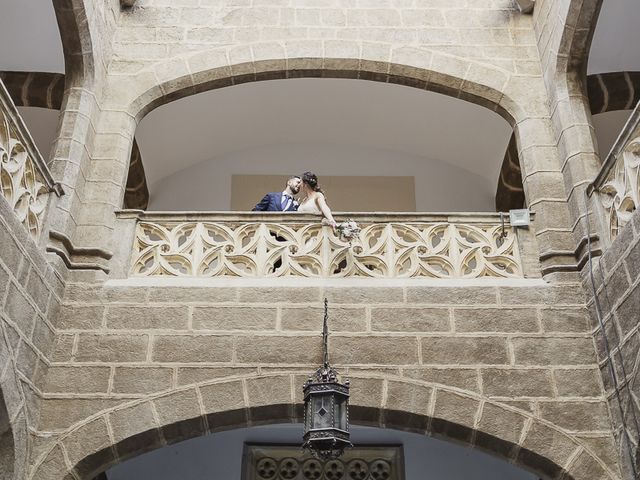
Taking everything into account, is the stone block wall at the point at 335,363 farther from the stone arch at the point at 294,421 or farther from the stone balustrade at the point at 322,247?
the stone balustrade at the point at 322,247

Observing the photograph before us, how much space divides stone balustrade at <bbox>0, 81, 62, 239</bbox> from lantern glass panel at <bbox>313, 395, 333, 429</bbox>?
1952 millimetres

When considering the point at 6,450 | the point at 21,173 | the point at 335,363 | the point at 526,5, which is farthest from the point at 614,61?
the point at 6,450

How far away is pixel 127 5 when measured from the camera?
6.77 m

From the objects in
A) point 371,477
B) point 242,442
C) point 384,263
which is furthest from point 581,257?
point 242,442

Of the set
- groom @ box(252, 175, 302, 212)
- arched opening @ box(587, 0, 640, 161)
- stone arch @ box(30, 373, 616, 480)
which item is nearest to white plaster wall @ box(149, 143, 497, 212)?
arched opening @ box(587, 0, 640, 161)

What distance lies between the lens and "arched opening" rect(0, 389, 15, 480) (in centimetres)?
425

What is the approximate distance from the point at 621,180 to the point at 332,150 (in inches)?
158

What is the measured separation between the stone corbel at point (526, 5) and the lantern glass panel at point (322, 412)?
4.05 m

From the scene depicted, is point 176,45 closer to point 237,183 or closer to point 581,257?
point 237,183

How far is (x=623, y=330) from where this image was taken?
14.8 feet

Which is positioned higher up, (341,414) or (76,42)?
(76,42)

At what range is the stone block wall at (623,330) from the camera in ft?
14.1

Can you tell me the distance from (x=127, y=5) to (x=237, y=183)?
2242mm

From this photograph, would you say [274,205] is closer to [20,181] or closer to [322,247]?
[322,247]
